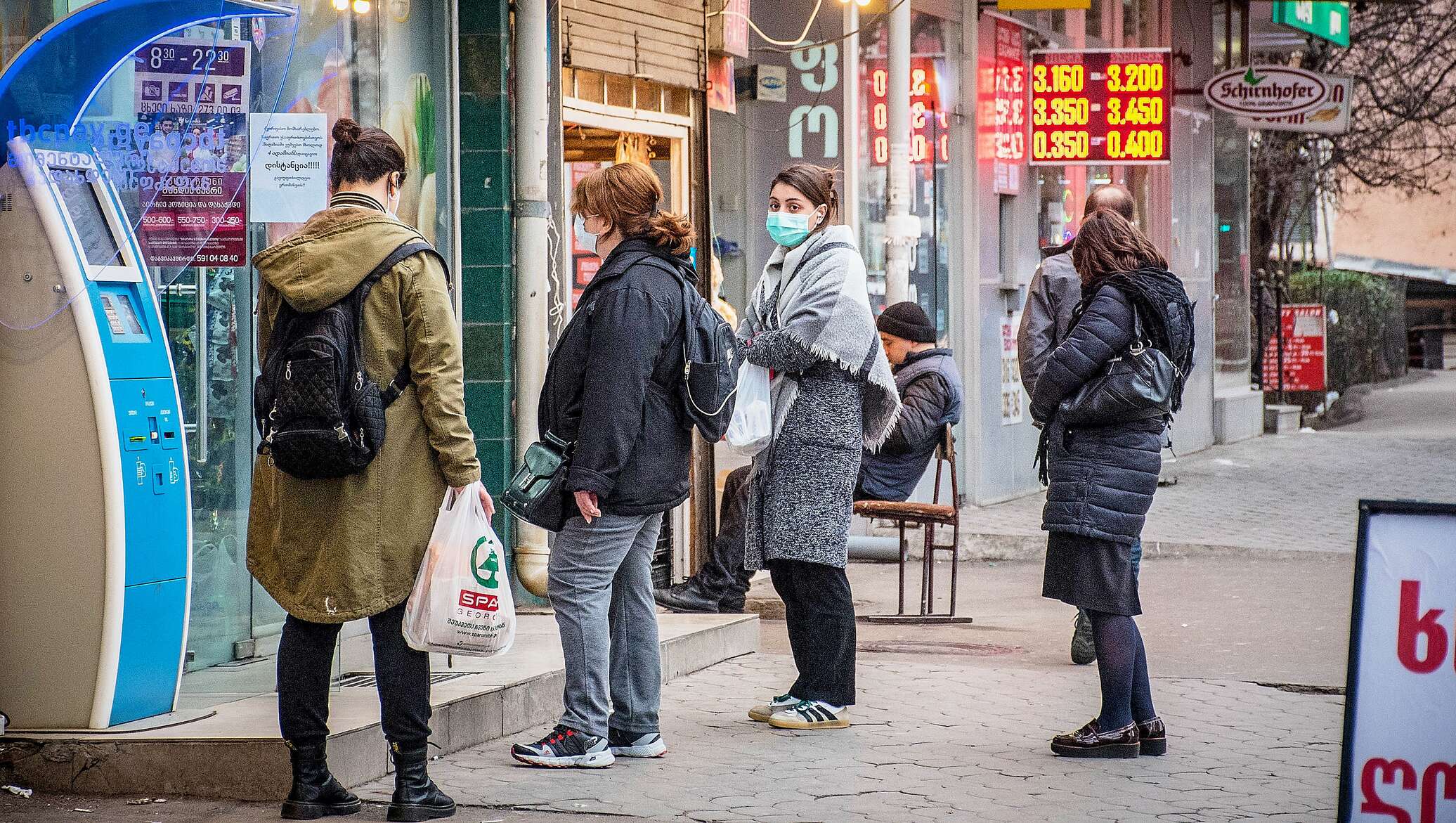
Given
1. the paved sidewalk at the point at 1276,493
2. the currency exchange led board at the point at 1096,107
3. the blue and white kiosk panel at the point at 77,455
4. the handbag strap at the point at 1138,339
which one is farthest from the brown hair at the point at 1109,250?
the currency exchange led board at the point at 1096,107

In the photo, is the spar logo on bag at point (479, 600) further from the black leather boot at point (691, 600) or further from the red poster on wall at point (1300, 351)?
the red poster on wall at point (1300, 351)

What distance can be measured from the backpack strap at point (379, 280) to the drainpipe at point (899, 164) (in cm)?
621

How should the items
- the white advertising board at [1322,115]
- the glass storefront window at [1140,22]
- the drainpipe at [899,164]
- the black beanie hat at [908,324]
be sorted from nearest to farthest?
the black beanie hat at [908,324] → the drainpipe at [899,164] → the glass storefront window at [1140,22] → the white advertising board at [1322,115]

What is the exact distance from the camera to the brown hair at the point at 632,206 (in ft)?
18.2

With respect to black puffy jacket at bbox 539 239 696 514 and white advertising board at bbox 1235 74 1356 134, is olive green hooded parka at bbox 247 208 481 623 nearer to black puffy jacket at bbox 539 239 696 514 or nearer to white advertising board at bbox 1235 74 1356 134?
black puffy jacket at bbox 539 239 696 514

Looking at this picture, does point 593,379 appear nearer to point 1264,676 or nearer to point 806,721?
point 806,721

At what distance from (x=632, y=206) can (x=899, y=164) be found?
543cm

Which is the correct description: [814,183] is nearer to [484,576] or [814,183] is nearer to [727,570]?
[484,576]

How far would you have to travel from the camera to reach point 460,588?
185 inches

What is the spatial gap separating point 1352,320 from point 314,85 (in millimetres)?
25271

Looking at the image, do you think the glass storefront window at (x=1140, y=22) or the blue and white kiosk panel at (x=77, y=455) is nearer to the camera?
the blue and white kiosk panel at (x=77, y=455)

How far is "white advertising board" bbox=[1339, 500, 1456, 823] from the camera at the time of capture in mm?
3859

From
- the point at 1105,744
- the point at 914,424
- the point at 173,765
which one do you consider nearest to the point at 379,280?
the point at 173,765

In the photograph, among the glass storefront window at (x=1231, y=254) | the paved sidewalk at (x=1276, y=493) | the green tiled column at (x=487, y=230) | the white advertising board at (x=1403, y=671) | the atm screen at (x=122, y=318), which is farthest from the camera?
the glass storefront window at (x=1231, y=254)
